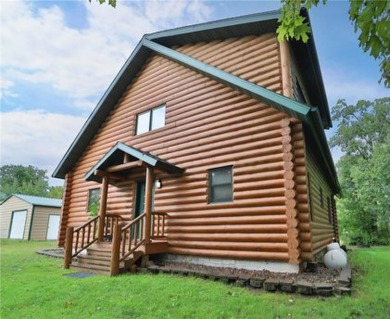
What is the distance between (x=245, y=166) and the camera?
7.57 meters

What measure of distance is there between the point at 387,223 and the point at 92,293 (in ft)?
76.9

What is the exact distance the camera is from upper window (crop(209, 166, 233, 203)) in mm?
7898

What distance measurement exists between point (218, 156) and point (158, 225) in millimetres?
2896

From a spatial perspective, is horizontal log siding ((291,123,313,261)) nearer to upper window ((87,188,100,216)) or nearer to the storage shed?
upper window ((87,188,100,216))

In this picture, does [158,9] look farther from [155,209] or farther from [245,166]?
[155,209]

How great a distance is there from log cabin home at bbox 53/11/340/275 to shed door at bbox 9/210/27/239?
45.5 ft

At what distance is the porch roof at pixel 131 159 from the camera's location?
822 centimetres

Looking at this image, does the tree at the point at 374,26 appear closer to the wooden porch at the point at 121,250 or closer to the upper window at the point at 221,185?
the upper window at the point at 221,185

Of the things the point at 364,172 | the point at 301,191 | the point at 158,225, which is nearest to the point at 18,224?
the point at 158,225

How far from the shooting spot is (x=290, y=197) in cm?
644

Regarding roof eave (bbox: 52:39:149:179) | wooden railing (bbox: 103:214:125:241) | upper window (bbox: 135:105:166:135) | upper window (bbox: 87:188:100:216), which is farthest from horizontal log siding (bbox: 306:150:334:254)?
upper window (bbox: 87:188:100:216)

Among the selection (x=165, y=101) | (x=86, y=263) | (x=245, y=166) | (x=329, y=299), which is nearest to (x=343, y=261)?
(x=329, y=299)

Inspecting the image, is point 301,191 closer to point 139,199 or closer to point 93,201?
point 139,199

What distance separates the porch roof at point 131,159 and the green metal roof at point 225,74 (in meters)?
3.21
